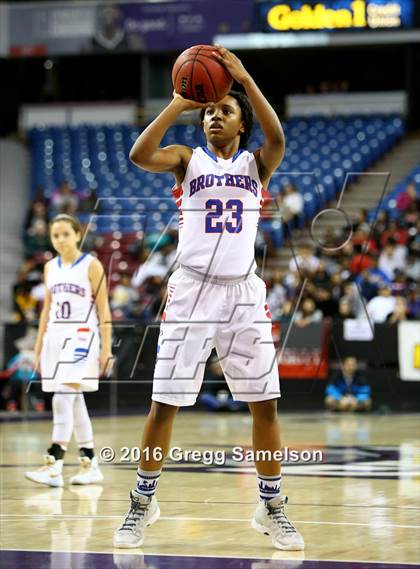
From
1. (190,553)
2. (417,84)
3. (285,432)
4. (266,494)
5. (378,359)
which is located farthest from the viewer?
(417,84)

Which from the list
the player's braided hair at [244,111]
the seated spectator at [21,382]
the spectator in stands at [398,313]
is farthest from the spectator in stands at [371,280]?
the player's braided hair at [244,111]

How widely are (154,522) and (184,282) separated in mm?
1252

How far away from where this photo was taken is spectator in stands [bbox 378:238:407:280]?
17078 millimetres

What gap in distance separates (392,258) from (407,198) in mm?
2007

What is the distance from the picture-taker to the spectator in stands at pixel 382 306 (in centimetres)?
1564

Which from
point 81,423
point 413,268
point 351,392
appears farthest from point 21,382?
point 81,423

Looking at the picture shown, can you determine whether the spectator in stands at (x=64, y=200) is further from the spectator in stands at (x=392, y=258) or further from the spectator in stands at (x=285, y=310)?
the spectator in stands at (x=392, y=258)

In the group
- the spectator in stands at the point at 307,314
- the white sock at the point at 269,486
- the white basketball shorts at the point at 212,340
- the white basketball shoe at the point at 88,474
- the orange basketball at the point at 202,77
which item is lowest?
the spectator in stands at the point at 307,314

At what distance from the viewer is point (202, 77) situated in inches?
201

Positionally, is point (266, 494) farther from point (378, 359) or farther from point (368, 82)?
point (368, 82)

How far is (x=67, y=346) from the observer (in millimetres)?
8141

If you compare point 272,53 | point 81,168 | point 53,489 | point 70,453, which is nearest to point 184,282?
point 53,489

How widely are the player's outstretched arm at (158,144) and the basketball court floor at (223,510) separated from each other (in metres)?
1.73

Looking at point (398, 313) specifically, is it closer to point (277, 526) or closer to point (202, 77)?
point (277, 526)
